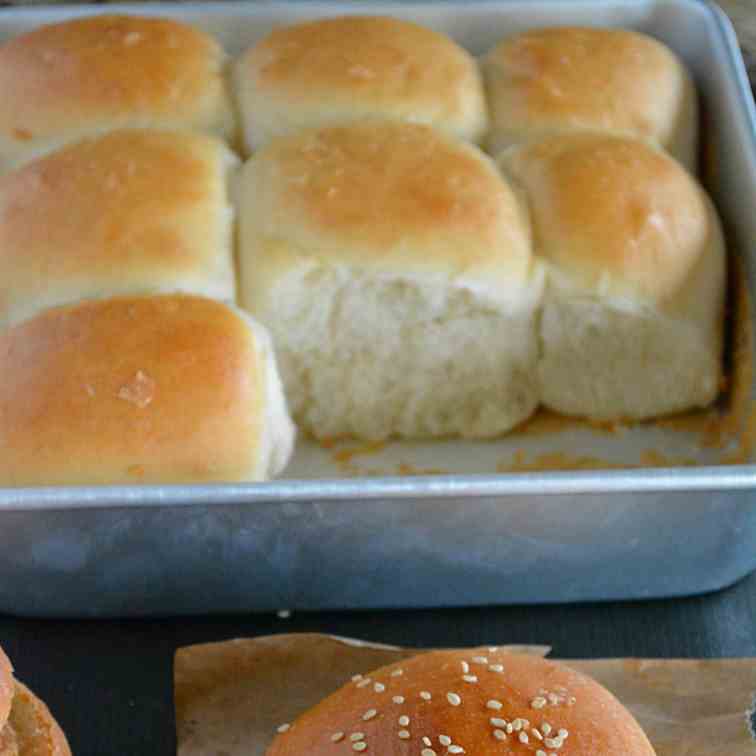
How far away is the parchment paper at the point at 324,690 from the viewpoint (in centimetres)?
167

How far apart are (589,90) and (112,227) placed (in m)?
0.92

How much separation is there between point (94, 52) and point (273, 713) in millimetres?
1304

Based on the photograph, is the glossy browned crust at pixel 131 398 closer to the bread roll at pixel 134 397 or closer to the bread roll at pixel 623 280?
the bread roll at pixel 134 397

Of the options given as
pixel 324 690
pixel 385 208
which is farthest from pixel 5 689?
pixel 385 208

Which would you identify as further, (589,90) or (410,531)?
(589,90)

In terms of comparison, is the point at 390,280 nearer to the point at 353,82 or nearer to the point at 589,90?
the point at 353,82

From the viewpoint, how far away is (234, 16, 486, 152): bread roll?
2254mm

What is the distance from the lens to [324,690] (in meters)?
1.74

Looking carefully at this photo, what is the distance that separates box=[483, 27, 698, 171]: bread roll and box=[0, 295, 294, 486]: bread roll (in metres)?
0.73

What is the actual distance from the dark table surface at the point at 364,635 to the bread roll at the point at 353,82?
2.99ft

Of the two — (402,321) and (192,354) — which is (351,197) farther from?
(192,354)

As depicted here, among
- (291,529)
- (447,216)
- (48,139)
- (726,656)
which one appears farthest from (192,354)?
(726,656)

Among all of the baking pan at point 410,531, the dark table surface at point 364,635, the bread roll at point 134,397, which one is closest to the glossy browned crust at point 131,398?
the bread roll at point 134,397

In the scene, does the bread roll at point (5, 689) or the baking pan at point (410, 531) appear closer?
the bread roll at point (5, 689)
